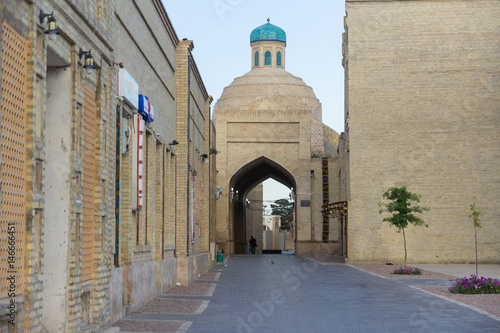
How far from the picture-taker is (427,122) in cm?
3344

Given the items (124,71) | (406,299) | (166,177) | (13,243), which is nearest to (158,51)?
(166,177)

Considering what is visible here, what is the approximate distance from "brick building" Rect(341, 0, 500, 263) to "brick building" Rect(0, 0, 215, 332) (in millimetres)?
17858

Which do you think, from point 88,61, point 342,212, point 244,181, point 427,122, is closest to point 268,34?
point 244,181

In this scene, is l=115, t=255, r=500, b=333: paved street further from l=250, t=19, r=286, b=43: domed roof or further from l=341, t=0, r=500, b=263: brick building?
l=250, t=19, r=286, b=43: domed roof

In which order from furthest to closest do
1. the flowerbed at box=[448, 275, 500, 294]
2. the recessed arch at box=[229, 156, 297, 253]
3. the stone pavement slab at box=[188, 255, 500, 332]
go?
the recessed arch at box=[229, 156, 297, 253], the flowerbed at box=[448, 275, 500, 294], the stone pavement slab at box=[188, 255, 500, 332]

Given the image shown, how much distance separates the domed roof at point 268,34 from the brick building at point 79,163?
154 feet

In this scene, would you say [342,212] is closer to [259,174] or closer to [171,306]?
[259,174]

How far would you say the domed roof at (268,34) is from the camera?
209ft

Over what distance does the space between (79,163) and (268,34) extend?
56446mm

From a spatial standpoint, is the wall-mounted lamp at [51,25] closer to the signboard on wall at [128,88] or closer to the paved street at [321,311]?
the signboard on wall at [128,88]

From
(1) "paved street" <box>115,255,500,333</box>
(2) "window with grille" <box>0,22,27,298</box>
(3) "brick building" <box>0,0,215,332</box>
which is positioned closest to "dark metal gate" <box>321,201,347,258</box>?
(1) "paved street" <box>115,255,500,333</box>

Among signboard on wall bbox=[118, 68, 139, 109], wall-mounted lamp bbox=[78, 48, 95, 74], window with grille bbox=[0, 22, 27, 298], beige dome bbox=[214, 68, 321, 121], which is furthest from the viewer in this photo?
beige dome bbox=[214, 68, 321, 121]

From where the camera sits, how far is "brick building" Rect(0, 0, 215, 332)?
6094 millimetres

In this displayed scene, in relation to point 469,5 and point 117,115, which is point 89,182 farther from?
point 469,5
